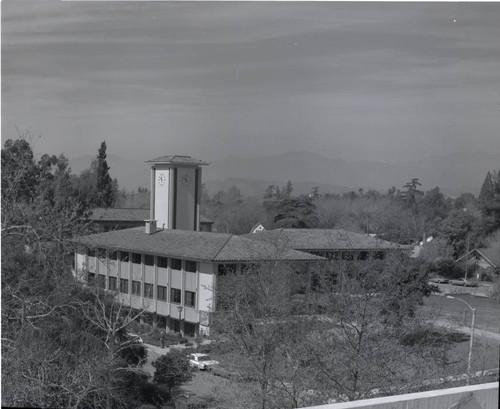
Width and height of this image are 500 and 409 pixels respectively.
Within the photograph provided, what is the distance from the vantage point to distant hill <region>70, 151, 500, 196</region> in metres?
7.38

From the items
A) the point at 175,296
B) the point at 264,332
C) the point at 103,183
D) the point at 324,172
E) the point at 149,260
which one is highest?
the point at 324,172

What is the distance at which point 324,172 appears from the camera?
26.3 ft

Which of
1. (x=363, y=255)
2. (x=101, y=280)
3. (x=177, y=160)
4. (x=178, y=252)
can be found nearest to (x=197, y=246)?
(x=178, y=252)

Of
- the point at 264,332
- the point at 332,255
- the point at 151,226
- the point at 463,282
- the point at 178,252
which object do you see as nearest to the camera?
the point at 264,332

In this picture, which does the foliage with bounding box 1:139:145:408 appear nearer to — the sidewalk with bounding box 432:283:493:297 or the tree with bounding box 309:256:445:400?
the tree with bounding box 309:256:445:400

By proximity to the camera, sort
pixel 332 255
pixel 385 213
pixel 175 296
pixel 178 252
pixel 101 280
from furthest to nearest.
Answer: pixel 385 213 → pixel 332 255 → pixel 175 296 → pixel 178 252 → pixel 101 280

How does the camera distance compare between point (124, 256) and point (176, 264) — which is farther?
point (176, 264)

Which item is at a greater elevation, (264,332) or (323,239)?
(323,239)

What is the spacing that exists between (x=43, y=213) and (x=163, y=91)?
2618 millimetres

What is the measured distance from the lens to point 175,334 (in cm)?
744

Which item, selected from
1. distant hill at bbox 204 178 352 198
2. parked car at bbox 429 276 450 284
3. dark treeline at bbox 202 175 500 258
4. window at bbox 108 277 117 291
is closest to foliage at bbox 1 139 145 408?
window at bbox 108 277 117 291

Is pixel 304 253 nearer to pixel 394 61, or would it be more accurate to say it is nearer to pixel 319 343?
pixel 319 343

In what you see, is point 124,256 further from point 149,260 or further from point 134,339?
point 134,339

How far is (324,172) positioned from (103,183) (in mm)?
2311
